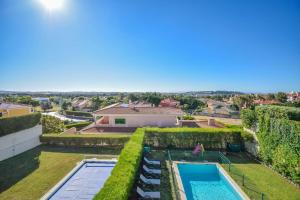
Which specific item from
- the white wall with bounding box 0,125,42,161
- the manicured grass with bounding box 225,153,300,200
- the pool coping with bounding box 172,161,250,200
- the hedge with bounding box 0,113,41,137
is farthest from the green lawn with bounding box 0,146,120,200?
the manicured grass with bounding box 225,153,300,200

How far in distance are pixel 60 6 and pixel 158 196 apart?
550 inches

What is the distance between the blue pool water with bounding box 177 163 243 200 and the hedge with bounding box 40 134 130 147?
7.38 meters

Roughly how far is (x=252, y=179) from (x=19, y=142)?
21448mm

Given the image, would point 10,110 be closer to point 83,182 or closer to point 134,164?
point 83,182

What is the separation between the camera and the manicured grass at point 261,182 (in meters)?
11.4

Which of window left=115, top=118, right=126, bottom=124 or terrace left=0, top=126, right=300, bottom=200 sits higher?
window left=115, top=118, right=126, bottom=124

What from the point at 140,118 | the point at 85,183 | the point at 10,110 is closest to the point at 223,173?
the point at 85,183

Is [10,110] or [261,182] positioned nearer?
[261,182]

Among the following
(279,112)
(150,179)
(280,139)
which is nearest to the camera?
(150,179)

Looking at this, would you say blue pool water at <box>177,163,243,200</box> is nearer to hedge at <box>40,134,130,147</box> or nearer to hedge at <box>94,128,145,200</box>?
hedge at <box>94,128,145,200</box>

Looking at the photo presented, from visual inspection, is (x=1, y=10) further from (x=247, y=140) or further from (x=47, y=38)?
(x=247, y=140)

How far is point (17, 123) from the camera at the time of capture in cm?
2014

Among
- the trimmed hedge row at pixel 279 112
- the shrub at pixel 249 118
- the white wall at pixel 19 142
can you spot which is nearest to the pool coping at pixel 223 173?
the trimmed hedge row at pixel 279 112

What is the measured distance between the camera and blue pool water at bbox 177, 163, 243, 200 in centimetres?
1227
